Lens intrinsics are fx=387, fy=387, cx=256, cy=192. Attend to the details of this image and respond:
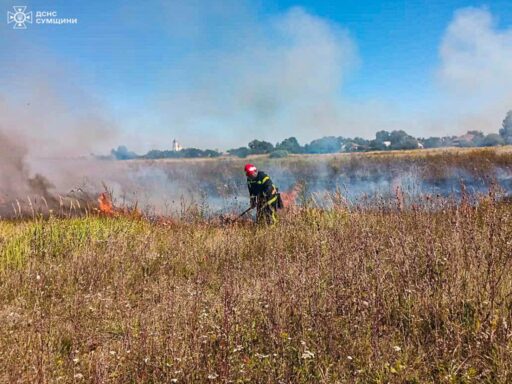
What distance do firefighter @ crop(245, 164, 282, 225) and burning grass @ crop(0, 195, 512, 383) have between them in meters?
3.12

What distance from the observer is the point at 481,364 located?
2.47m

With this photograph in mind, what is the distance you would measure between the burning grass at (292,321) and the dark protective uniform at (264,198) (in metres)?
3.10

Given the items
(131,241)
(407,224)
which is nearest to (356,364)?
(407,224)

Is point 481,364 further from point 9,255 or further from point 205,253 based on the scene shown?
point 9,255

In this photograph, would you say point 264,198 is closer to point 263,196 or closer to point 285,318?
point 263,196

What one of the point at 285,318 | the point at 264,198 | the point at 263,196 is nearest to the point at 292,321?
the point at 285,318

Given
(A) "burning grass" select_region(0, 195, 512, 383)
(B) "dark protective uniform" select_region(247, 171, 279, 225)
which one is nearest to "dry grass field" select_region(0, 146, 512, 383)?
(A) "burning grass" select_region(0, 195, 512, 383)

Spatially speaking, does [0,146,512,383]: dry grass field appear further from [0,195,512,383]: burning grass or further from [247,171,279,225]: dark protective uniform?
[247,171,279,225]: dark protective uniform

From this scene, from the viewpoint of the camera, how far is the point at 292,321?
3164 mm

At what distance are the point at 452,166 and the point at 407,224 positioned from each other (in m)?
23.4

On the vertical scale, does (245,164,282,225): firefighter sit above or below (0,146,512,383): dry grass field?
above

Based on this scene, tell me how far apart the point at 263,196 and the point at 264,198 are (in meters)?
0.27

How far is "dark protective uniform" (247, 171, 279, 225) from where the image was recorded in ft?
27.5

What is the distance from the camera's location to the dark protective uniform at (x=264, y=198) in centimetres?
838
